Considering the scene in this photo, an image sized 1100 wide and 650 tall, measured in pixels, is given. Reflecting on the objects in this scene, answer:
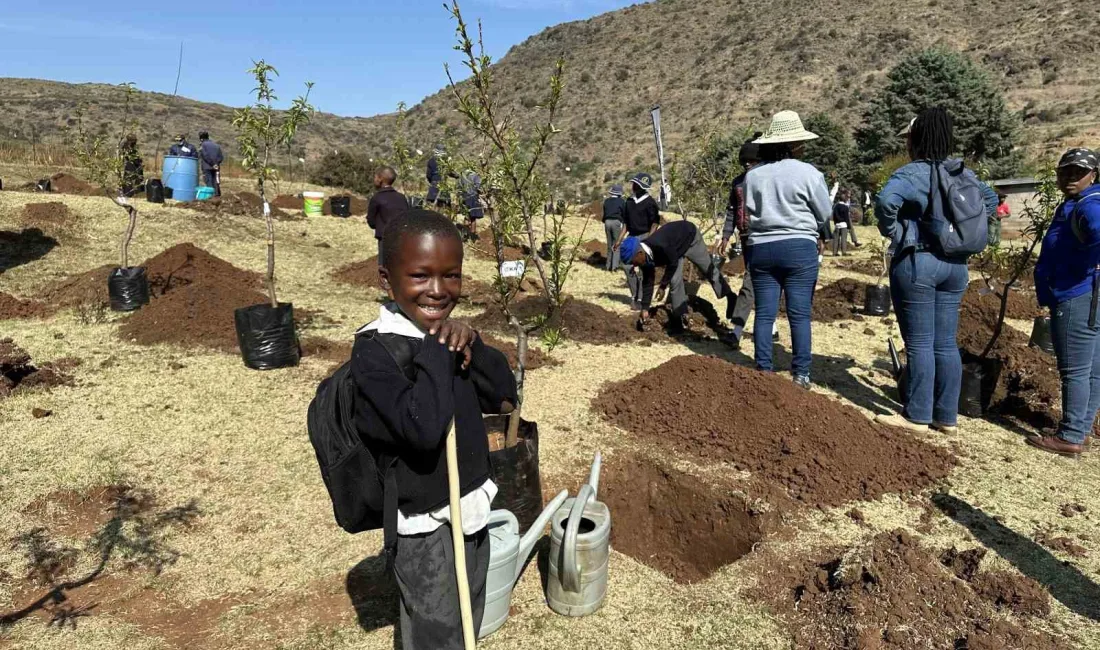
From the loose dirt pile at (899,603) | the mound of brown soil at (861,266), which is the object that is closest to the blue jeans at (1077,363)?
the loose dirt pile at (899,603)

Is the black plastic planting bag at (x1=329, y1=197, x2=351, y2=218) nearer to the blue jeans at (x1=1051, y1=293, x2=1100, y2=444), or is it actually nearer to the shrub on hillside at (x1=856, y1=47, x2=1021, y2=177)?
the blue jeans at (x1=1051, y1=293, x2=1100, y2=444)

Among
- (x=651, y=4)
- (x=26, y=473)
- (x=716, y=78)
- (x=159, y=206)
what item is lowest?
(x=26, y=473)

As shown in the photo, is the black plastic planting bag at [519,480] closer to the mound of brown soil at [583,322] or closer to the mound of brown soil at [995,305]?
the mound of brown soil at [583,322]

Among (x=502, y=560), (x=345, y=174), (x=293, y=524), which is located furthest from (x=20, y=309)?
(x=345, y=174)

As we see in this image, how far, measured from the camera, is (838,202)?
1530cm

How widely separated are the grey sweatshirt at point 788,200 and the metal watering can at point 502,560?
3.26 metres

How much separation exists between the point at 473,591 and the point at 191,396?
14.2 feet

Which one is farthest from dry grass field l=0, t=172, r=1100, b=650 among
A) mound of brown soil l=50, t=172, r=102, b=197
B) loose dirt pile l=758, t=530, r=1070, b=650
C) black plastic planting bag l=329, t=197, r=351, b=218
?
mound of brown soil l=50, t=172, r=102, b=197

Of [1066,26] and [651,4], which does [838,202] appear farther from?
[651,4]

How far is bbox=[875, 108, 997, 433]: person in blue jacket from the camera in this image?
4.12m

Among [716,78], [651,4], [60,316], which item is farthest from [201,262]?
[651,4]

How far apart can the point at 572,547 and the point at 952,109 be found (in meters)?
33.8

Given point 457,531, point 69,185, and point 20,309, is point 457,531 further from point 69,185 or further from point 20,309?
point 69,185

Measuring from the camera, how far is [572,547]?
2.48 m
